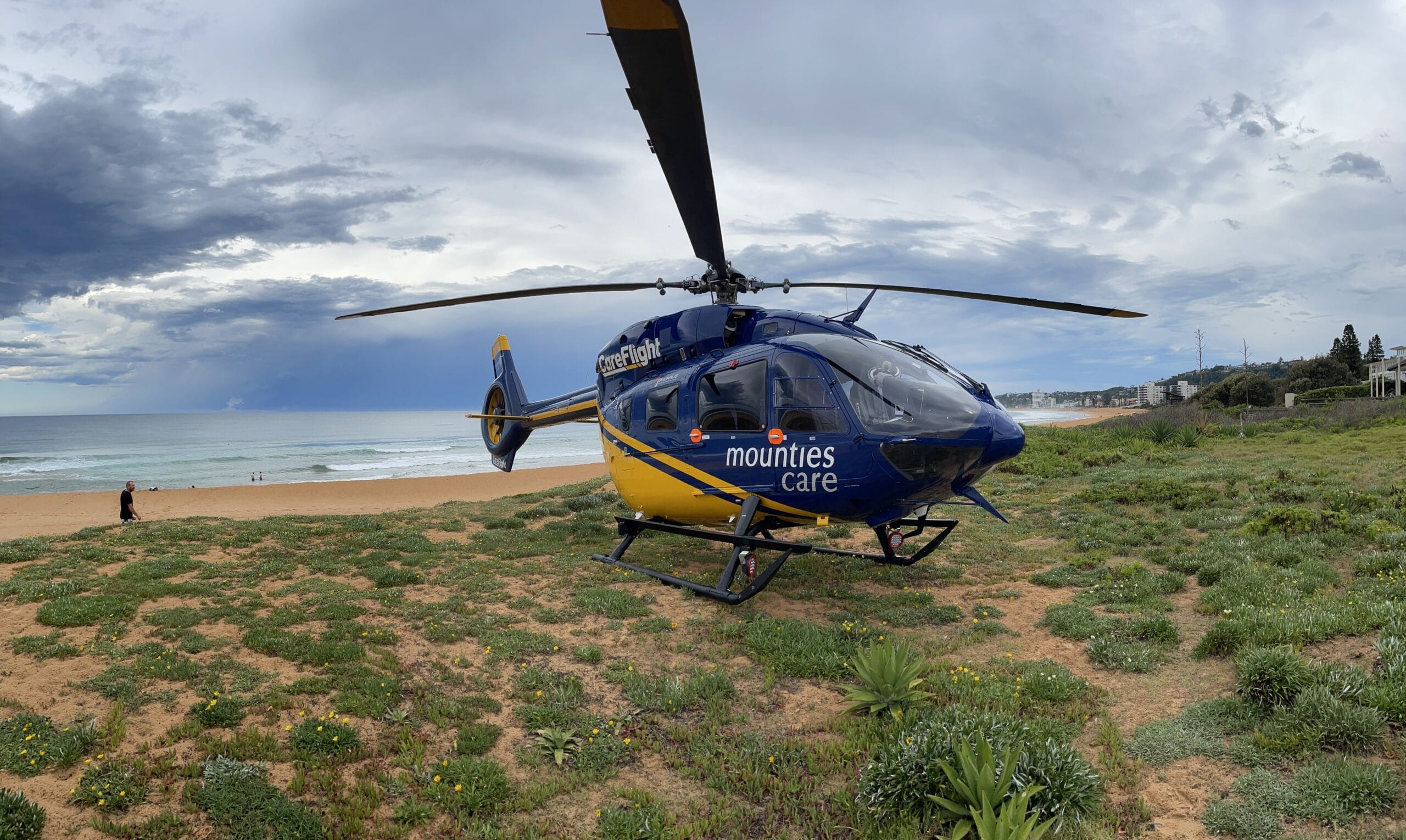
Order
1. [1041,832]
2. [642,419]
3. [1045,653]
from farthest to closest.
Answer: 1. [642,419]
2. [1045,653]
3. [1041,832]

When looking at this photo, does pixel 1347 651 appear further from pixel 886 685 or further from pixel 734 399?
pixel 734 399

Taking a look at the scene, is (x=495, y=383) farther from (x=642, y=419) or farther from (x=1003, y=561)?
(x=1003, y=561)

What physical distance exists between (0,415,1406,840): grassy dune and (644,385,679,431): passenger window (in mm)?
2194

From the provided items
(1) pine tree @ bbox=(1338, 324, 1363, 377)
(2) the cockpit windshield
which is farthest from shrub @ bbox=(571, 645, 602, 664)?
(1) pine tree @ bbox=(1338, 324, 1363, 377)

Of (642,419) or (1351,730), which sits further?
(642,419)

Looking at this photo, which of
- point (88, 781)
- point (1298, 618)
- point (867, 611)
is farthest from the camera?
point (867, 611)

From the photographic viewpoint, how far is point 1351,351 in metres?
58.0

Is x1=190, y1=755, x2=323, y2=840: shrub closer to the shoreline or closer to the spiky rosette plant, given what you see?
the spiky rosette plant

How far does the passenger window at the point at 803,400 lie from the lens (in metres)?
6.94

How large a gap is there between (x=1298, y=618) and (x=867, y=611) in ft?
12.8

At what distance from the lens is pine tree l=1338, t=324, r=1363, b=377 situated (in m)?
57.0

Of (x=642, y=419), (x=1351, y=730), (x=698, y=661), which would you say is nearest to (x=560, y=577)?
(x=642, y=419)

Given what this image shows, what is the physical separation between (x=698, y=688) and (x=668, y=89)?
4867mm

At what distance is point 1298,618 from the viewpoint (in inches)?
227
